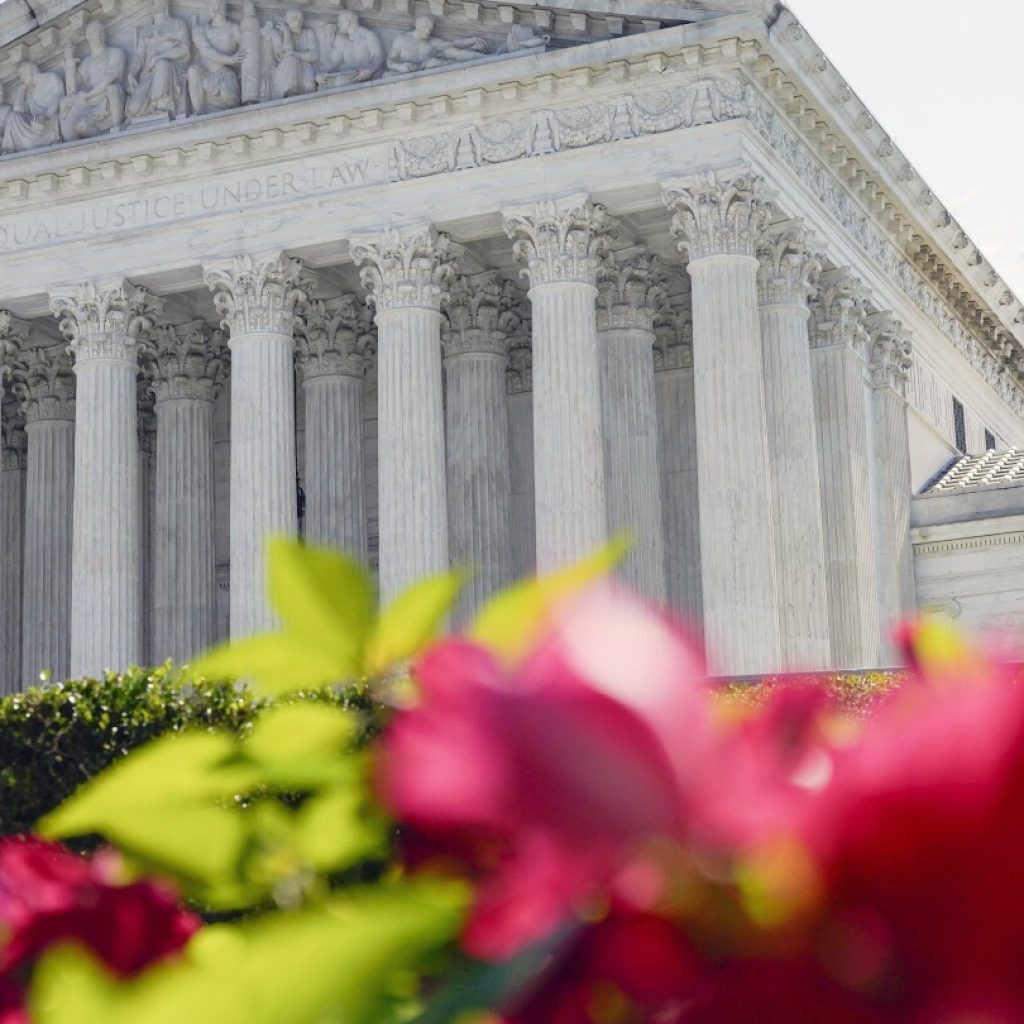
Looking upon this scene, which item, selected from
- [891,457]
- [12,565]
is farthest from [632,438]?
[12,565]

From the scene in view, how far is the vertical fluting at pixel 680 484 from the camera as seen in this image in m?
→ 46.2

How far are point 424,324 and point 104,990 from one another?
40.0 meters

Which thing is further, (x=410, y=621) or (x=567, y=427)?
(x=567, y=427)

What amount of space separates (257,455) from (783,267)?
1285 centimetres

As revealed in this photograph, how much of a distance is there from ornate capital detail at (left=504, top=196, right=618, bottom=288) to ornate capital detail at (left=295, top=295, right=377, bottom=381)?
29.6 feet

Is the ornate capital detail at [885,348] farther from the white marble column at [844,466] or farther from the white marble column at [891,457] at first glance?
the white marble column at [844,466]

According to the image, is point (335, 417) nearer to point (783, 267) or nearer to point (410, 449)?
point (410, 449)

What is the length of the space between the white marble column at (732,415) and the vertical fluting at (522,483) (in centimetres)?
874

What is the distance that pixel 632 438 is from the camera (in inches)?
1709

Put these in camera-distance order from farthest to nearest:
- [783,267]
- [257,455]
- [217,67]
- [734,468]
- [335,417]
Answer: [335,417]
[217,67]
[257,455]
[783,267]
[734,468]

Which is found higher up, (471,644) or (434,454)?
(434,454)

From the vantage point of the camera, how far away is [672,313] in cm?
4709

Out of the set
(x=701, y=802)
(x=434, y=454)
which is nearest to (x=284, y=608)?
(x=701, y=802)

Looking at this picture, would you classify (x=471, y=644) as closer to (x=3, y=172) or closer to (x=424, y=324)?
(x=424, y=324)
